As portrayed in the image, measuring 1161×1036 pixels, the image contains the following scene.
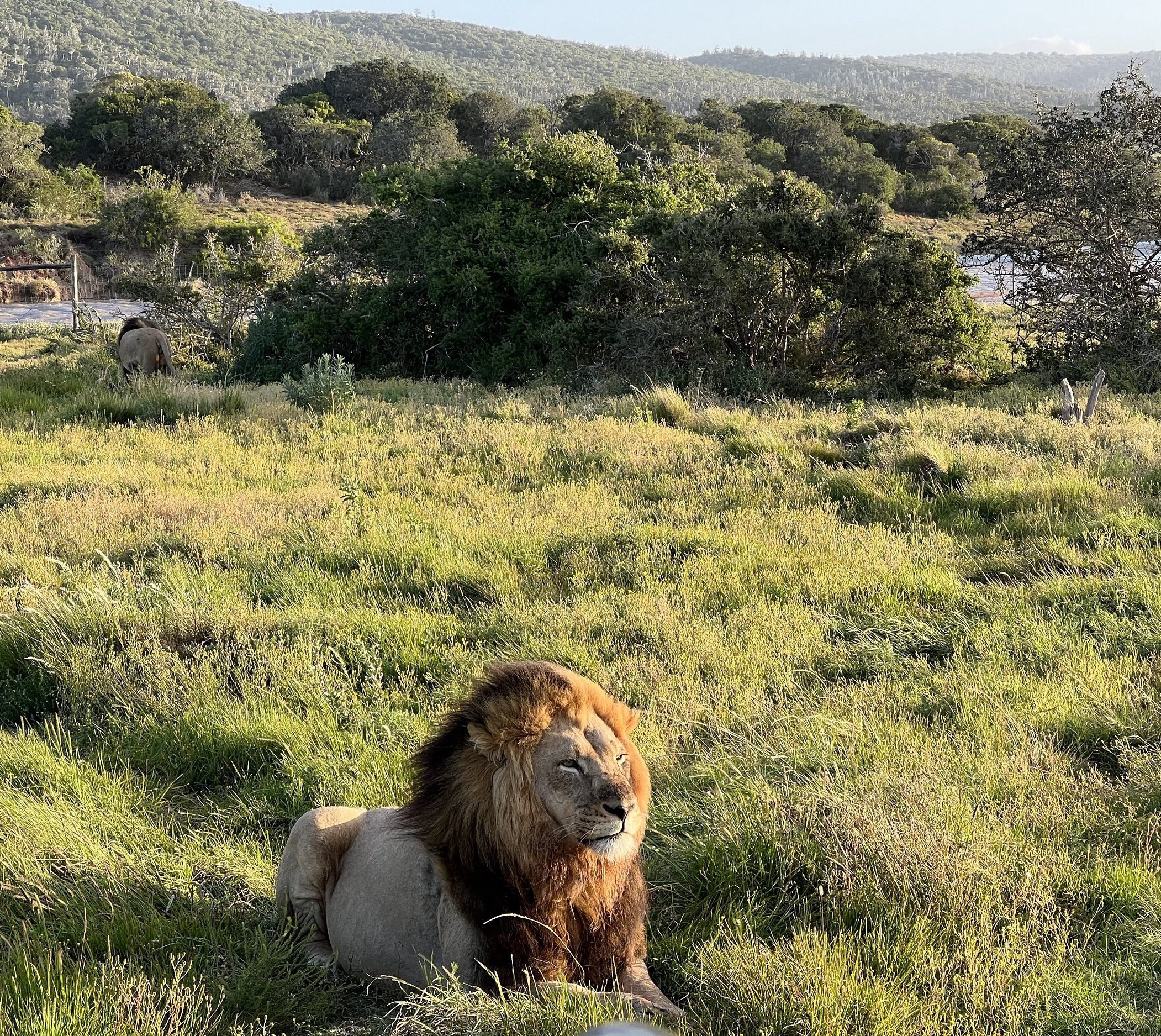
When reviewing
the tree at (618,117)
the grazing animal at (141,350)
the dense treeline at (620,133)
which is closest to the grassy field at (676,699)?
the grazing animal at (141,350)

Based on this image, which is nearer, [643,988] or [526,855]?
[526,855]

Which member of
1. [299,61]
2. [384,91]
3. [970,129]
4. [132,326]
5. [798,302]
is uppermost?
[299,61]

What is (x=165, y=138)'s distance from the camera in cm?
5166

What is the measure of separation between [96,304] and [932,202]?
34560mm

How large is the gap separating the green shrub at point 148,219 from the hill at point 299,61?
59.8 m

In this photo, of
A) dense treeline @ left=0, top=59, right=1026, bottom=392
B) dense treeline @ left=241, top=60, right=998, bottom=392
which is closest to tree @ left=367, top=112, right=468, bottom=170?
dense treeline @ left=0, top=59, right=1026, bottom=392

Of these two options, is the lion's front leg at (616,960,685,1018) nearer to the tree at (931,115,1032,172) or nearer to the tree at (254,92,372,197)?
the tree at (931,115,1032,172)

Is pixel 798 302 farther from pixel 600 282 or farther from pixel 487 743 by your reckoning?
pixel 487 743

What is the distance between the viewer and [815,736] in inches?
157

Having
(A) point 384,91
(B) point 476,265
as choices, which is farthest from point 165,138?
(B) point 476,265

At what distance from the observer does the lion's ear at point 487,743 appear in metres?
2.49

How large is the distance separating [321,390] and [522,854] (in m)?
11.5

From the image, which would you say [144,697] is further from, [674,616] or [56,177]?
[56,177]

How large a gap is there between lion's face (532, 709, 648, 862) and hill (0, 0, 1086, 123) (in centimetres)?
10390
